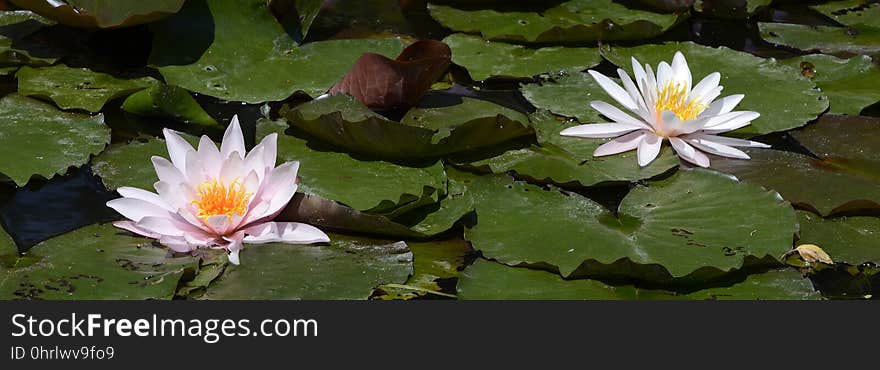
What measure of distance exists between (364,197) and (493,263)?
18.1 inches

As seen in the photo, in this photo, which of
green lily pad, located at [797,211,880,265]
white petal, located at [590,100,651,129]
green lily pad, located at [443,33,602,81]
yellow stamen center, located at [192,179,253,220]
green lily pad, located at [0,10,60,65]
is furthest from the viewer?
green lily pad, located at [443,33,602,81]

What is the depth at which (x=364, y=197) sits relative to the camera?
2.97 metres

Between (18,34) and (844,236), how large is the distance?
10.1ft

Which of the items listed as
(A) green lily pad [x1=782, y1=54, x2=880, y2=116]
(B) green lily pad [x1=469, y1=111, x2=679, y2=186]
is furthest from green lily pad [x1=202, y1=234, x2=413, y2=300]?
(A) green lily pad [x1=782, y1=54, x2=880, y2=116]

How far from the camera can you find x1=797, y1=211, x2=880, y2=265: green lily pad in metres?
2.85

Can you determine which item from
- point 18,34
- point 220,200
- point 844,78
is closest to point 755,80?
point 844,78

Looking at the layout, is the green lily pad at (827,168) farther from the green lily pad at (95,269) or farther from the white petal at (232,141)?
the green lily pad at (95,269)

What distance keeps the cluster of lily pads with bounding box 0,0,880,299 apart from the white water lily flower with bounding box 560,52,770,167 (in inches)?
1.8

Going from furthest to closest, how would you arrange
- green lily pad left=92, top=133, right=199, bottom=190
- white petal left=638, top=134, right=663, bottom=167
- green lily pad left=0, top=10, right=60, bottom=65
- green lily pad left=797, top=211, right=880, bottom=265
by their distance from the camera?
green lily pad left=0, top=10, right=60, bottom=65 → white petal left=638, top=134, right=663, bottom=167 → green lily pad left=92, top=133, right=199, bottom=190 → green lily pad left=797, top=211, right=880, bottom=265

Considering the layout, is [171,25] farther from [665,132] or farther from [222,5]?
[665,132]

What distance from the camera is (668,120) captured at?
331 centimetres

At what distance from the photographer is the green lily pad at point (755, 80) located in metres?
3.58

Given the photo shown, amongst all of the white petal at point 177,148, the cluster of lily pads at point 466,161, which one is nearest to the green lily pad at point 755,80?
the cluster of lily pads at point 466,161

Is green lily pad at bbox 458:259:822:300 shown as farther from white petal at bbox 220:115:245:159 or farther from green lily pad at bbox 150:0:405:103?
green lily pad at bbox 150:0:405:103
